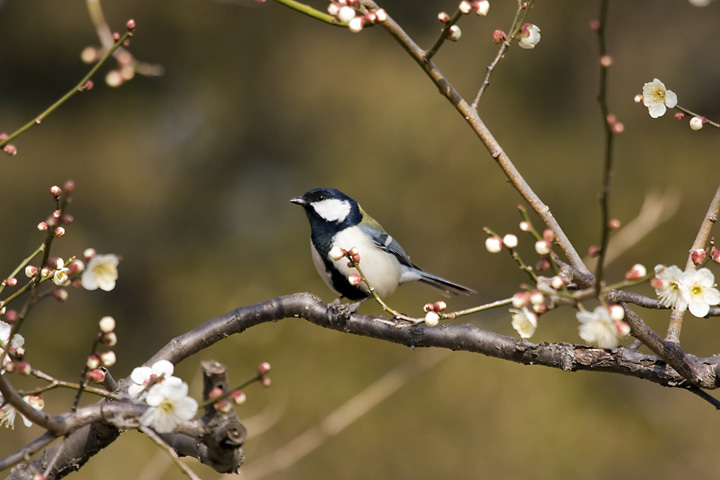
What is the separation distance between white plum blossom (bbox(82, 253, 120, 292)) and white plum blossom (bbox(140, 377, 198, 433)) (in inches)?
6.9

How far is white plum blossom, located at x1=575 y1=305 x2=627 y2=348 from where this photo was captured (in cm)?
110

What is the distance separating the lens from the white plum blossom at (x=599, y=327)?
1100mm

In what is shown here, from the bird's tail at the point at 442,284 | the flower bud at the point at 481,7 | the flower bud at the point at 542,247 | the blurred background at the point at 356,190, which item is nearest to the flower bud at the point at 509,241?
the flower bud at the point at 542,247

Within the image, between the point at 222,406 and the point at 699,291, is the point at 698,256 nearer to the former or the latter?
the point at 699,291

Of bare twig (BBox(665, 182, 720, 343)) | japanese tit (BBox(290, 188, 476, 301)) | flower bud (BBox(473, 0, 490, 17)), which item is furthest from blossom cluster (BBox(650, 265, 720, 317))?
japanese tit (BBox(290, 188, 476, 301))

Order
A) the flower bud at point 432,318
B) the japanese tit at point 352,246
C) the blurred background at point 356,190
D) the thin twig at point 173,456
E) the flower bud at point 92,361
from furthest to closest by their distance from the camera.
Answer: the blurred background at point 356,190 < the japanese tit at point 352,246 < the flower bud at point 432,318 < the flower bud at point 92,361 < the thin twig at point 173,456

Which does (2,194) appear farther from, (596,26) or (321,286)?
(596,26)

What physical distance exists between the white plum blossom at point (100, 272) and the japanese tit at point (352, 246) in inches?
57.1

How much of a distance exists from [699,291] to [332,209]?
175cm

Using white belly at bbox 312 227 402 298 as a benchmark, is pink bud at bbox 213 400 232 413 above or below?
above

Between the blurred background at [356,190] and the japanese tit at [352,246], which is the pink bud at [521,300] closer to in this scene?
the japanese tit at [352,246]

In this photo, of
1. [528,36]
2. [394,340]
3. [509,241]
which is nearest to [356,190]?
[394,340]

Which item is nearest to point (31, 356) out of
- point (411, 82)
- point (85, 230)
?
point (85, 230)

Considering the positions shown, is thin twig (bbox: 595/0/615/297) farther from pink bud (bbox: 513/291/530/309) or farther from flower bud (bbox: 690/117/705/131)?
flower bud (bbox: 690/117/705/131)
